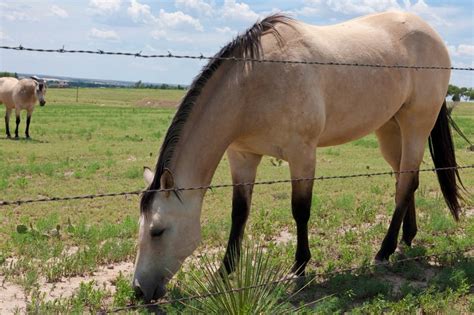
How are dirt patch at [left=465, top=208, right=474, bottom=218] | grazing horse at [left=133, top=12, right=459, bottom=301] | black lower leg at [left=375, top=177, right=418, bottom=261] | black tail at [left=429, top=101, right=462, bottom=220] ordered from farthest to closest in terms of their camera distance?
dirt patch at [left=465, top=208, right=474, bottom=218] → black tail at [left=429, top=101, right=462, bottom=220] → black lower leg at [left=375, top=177, right=418, bottom=261] → grazing horse at [left=133, top=12, right=459, bottom=301]

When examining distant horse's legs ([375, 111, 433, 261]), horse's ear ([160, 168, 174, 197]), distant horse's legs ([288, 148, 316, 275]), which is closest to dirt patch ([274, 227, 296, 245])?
distant horse's legs ([288, 148, 316, 275])

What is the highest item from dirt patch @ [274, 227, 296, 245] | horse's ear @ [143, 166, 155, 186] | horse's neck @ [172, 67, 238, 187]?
horse's neck @ [172, 67, 238, 187]

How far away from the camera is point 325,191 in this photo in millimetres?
9336

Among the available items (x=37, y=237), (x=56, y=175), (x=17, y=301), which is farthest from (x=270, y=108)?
(x=56, y=175)

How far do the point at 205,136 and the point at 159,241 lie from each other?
906mm

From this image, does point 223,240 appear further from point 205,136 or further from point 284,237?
point 205,136

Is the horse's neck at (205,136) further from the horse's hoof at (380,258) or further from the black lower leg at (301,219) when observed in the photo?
the horse's hoof at (380,258)

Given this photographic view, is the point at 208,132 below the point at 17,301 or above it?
above

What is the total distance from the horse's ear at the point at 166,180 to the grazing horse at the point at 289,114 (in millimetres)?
10

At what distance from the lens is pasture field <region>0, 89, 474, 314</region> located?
14.3ft

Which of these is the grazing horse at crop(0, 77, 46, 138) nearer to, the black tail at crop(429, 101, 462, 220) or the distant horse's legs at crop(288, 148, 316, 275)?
the black tail at crop(429, 101, 462, 220)

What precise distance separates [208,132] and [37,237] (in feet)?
8.73

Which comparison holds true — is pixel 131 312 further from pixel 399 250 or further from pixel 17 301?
pixel 399 250

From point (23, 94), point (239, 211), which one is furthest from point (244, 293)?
point (23, 94)
